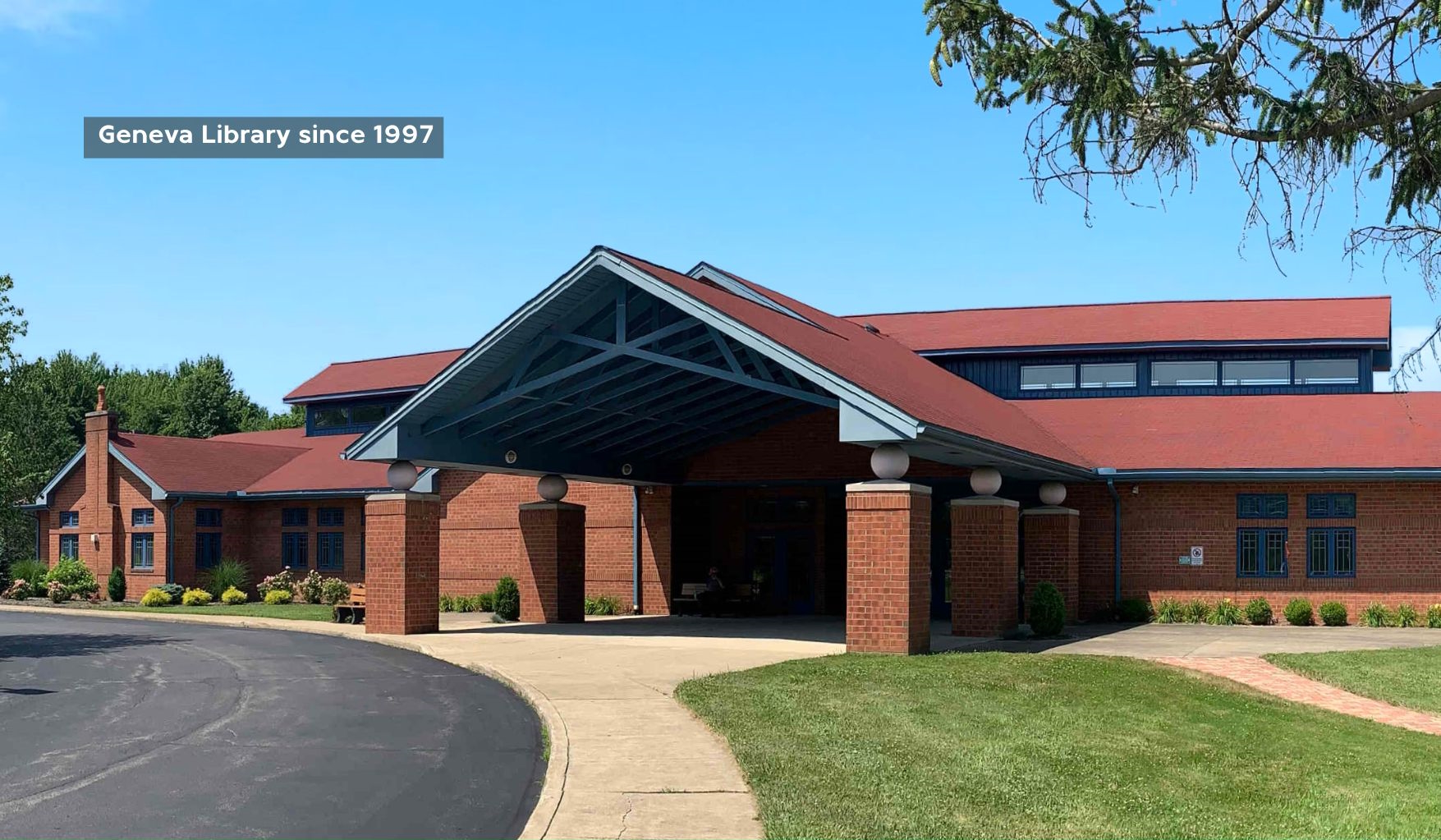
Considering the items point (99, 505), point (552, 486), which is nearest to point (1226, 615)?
point (552, 486)

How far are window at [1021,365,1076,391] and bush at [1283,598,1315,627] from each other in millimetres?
8598

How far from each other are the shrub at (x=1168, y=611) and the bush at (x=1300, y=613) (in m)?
2.11

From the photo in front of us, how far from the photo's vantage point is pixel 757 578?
107 ft

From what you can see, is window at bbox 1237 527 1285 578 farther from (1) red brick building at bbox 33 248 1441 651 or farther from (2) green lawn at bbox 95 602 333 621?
(2) green lawn at bbox 95 602 333 621

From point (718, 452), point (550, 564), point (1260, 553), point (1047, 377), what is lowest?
point (550, 564)

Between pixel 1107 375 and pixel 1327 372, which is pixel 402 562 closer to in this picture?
pixel 1107 375

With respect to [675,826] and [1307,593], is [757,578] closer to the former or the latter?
[1307,593]

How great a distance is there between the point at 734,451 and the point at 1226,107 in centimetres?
2109

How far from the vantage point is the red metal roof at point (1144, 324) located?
111ft

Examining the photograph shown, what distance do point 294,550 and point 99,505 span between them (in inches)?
278

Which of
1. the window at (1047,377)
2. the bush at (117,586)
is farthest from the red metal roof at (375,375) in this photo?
the window at (1047,377)

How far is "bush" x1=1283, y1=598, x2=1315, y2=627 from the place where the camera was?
90.3 feet

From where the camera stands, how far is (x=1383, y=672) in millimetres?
18859

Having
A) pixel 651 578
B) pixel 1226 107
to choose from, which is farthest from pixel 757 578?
pixel 1226 107
